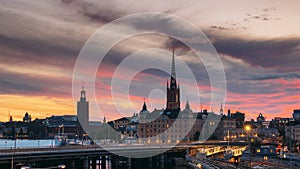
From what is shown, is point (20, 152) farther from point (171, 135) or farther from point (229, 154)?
Result: point (171, 135)

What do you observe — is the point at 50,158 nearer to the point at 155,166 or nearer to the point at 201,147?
the point at 155,166

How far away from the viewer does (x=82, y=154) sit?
9812cm

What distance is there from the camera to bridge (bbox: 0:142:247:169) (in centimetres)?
8057

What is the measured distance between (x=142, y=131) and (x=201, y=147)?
172 ft

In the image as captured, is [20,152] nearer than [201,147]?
Yes

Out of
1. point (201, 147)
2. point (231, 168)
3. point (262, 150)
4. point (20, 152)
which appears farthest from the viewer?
point (201, 147)

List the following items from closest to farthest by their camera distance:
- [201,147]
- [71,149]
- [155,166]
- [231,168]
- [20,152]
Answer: [231,168]
[20,152]
[71,149]
[155,166]
[201,147]

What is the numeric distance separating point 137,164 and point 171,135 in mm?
71468

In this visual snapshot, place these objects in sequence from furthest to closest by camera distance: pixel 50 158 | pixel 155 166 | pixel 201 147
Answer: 1. pixel 201 147
2. pixel 155 166
3. pixel 50 158

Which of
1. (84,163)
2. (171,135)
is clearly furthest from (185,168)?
(171,135)

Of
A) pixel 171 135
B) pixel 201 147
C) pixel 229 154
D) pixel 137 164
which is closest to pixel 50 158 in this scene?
pixel 137 164

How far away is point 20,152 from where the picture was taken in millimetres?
80562

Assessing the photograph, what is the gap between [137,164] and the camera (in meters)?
120

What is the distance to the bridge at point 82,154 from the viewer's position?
264 ft
